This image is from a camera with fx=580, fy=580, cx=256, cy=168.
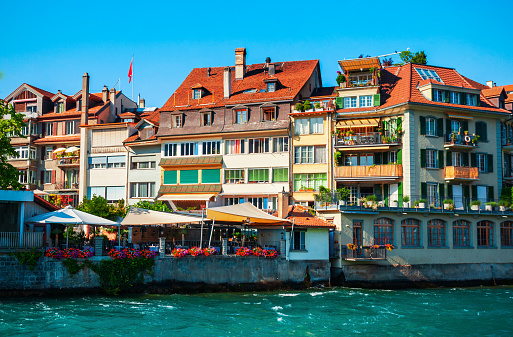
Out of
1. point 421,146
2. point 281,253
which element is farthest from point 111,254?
point 421,146

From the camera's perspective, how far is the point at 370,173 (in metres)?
44.5

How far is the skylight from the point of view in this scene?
49156mm

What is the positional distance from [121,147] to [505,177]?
3487 cm

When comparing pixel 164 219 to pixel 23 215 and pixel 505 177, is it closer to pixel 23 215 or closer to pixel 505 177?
pixel 23 215

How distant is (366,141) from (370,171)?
2.54 m

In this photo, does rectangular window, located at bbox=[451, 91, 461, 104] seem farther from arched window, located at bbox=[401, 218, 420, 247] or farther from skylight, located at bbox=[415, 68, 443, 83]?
arched window, located at bbox=[401, 218, 420, 247]

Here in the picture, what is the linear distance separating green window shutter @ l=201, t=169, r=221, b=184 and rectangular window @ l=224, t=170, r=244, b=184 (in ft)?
2.18

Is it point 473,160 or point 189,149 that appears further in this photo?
point 189,149

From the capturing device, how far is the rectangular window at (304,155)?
47.8 meters

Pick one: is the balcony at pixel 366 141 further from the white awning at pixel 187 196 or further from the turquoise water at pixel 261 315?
the turquoise water at pixel 261 315

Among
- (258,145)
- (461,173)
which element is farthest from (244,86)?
(461,173)

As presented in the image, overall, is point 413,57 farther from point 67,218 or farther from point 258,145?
point 67,218

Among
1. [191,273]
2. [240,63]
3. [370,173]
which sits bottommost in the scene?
[191,273]

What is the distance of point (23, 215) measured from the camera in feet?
112
